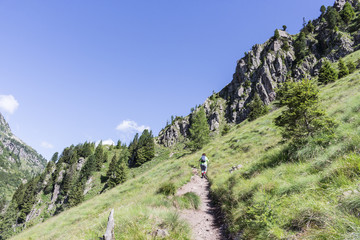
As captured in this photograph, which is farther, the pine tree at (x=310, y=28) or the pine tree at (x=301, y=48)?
the pine tree at (x=310, y=28)

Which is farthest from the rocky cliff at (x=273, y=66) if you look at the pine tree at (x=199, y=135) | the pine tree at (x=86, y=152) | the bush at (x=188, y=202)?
the bush at (x=188, y=202)

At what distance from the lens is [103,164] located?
319 feet

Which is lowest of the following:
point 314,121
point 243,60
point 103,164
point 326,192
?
point 326,192

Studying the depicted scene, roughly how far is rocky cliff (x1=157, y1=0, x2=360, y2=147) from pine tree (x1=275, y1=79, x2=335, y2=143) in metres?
80.5

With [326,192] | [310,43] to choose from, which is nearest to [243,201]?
[326,192]

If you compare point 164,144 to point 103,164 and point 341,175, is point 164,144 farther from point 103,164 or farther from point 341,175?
point 341,175

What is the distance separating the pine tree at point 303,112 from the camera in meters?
8.09

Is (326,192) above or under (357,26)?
under

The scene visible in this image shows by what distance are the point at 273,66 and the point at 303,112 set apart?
11875cm

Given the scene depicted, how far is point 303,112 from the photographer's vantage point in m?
8.46

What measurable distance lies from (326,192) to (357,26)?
130m

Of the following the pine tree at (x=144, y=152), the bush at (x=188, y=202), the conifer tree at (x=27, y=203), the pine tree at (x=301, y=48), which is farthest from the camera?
the pine tree at (x=301, y=48)

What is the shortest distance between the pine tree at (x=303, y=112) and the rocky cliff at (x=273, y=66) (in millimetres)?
80454

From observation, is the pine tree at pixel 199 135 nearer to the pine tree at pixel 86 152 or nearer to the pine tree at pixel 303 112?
the pine tree at pixel 303 112
